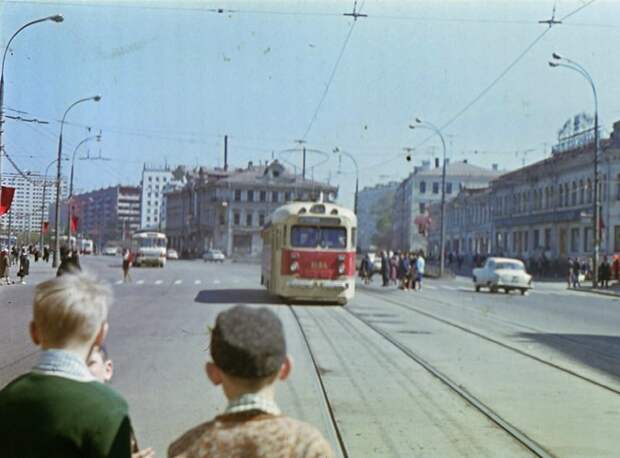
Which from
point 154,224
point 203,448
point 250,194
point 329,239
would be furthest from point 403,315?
point 154,224

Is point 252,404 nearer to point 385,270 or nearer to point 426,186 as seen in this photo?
point 385,270

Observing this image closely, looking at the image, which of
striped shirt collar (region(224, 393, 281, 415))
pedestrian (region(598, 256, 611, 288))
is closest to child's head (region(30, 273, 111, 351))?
striped shirt collar (region(224, 393, 281, 415))

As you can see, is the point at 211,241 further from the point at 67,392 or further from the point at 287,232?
the point at 67,392

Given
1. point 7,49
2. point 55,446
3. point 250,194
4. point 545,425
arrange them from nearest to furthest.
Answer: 1. point 55,446
2. point 545,425
3. point 7,49
4. point 250,194

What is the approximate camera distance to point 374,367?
38.6 ft

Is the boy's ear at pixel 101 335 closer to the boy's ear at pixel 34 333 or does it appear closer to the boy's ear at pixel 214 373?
the boy's ear at pixel 34 333

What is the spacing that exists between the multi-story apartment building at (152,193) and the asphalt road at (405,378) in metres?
165

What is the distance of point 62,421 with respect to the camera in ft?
8.87

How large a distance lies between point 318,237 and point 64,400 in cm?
2196

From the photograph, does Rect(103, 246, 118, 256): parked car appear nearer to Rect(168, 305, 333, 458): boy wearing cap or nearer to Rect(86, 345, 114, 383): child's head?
Rect(86, 345, 114, 383): child's head

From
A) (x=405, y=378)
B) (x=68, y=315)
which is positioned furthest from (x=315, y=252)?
(x=68, y=315)

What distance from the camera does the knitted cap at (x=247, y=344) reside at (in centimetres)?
271

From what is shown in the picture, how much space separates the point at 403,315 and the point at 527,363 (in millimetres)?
9293

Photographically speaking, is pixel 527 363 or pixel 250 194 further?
pixel 250 194
